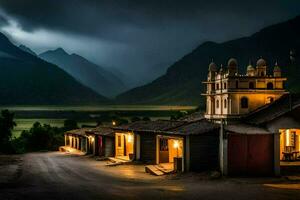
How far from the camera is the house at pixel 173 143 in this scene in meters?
27.9

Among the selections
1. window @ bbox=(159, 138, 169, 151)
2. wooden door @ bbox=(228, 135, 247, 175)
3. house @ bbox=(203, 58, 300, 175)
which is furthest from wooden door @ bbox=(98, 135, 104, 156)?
wooden door @ bbox=(228, 135, 247, 175)

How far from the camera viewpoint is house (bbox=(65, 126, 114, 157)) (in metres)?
44.0

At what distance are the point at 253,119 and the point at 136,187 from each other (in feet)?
41.9

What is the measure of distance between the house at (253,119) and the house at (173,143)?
1357 mm

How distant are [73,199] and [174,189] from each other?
5.25m

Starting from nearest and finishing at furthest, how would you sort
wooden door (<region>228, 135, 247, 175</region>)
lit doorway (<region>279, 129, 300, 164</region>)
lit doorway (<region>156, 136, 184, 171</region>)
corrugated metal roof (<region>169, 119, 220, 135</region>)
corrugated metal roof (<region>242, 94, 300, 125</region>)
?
1. wooden door (<region>228, 135, 247, 175</region>)
2. corrugated metal roof (<region>169, 119, 220, 135</region>)
3. corrugated metal roof (<region>242, 94, 300, 125</region>)
4. lit doorway (<region>279, 129, 300, 164</region>)
5. lit doorway (<region>156, 136, 184, 171</region>)

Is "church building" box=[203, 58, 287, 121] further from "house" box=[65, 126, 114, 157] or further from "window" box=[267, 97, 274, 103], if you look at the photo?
"house" box=[65, 126, 114, 157]

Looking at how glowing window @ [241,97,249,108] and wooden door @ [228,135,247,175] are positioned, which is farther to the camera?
glowing window @ [241,97,249,108]

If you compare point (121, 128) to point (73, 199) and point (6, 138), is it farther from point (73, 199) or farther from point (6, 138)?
point (6, 138)

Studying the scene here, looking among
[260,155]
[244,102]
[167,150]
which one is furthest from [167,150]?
[260,155]

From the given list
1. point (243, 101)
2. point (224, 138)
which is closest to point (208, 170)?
point (224, 138)

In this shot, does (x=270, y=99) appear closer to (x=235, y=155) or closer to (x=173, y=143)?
(x=173, y=143)

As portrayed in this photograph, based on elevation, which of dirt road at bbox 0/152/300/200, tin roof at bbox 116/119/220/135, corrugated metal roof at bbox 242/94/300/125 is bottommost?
dirt road at bbox 0/152/300/200

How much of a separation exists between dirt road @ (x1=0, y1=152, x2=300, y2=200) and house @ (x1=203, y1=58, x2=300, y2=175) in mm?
1488
